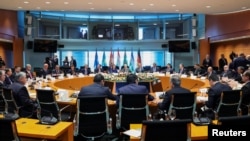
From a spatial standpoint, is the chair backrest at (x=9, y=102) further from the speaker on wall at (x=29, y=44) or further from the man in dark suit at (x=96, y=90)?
the speaker on wall at (x=29, y=44)

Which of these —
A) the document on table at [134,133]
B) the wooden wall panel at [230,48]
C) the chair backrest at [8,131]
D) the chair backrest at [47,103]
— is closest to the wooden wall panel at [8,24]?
the chair backrest at [47,103]

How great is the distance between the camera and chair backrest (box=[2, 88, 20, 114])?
5.00m

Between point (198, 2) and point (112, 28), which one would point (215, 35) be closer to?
point (198, 2)

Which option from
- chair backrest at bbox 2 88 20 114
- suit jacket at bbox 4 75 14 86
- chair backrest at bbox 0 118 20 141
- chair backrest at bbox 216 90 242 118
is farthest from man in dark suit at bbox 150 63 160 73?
chair backrest at bbox 0 118 20 141

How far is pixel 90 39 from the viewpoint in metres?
18.7

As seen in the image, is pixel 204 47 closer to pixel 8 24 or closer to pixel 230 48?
pixel 230 48

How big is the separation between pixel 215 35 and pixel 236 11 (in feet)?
6.90

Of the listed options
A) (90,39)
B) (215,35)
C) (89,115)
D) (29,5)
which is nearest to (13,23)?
(29,5)

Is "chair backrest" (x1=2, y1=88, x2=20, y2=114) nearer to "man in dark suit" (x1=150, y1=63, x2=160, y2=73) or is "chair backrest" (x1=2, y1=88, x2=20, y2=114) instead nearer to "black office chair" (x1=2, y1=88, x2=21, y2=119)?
"black office chair" (x1=2, y1=88, x2=21, y2=119)

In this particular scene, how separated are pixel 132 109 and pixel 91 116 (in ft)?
2.07

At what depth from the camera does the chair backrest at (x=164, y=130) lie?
7.96ft

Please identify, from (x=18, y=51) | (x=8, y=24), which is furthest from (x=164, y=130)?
(x=18, y=51)

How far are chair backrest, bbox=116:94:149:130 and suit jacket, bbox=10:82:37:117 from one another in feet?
5.31

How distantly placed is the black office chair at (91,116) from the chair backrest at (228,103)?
1.86 meters
